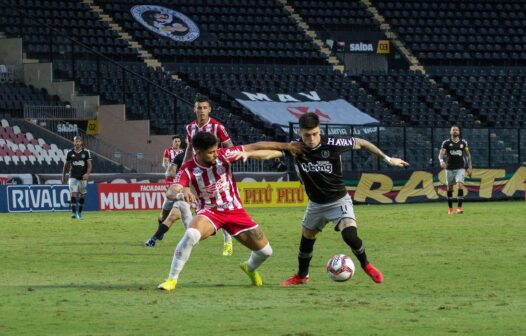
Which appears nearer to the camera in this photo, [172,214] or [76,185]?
[172,214]

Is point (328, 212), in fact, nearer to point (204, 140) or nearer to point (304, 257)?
point (304, 257)

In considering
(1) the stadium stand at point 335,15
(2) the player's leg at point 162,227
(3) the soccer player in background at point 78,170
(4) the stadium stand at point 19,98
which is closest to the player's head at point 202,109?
(2) the player's leg at point 162,227

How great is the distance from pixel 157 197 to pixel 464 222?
39.7ft

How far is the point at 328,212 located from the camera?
14305 millimetres

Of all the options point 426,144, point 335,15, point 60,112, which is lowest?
point 426,144

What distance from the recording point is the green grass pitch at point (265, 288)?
416 inches

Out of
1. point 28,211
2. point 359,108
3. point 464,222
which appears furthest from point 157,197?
point 359,108

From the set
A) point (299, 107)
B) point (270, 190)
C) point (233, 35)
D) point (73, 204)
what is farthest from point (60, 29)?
point (73, 204)

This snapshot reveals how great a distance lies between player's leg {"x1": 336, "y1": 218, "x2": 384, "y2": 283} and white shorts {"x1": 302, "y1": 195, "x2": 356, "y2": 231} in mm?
73

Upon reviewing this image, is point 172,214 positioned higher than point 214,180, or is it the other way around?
point 214,180

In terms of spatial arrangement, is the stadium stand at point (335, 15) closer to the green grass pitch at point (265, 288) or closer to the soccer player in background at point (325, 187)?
the green grass pitch at point (265, 288)

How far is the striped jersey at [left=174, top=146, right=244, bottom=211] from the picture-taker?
13.6 m

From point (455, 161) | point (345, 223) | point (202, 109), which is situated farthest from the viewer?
point (455, 161)

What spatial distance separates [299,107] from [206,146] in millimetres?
36190
